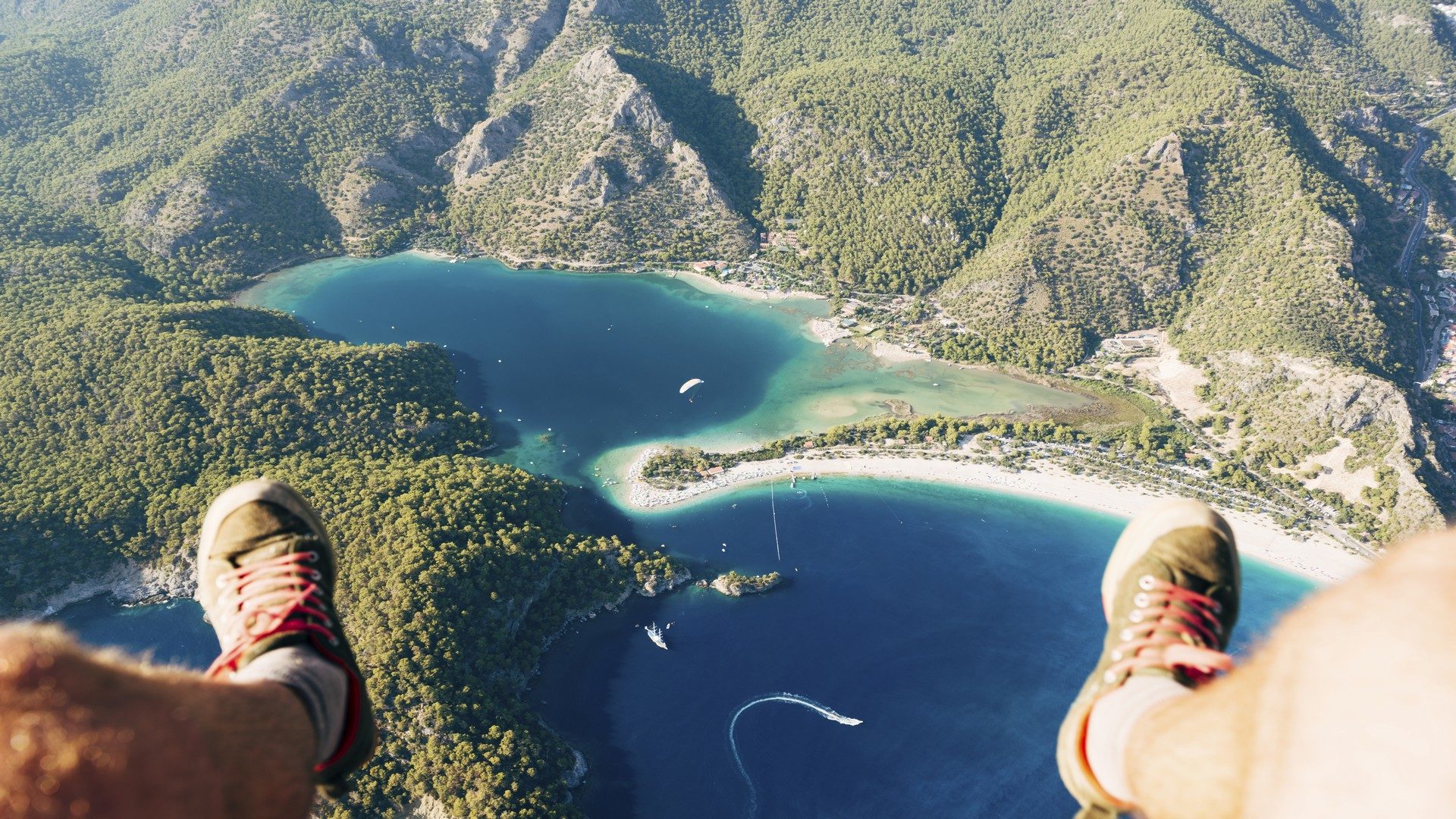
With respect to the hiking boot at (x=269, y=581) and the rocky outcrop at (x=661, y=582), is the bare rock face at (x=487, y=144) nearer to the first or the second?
the rocky outcrop at (x=661, y=582)

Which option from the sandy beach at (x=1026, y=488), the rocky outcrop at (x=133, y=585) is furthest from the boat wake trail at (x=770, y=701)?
the rocky outcrop at (x=133, y=585)

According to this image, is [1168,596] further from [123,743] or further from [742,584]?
[742,584]

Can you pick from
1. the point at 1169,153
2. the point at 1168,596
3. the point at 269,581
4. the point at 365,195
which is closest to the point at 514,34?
the point at 365,195

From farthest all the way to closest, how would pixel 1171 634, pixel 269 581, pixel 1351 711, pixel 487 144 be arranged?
pixel 487 144 → pixel 269 581 → pixel 1171 634 → pixel 1351 711

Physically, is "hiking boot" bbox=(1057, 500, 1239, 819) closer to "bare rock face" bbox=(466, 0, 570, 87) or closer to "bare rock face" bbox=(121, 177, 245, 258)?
"bare rock face" bbox=(121, 177, 245, 258)

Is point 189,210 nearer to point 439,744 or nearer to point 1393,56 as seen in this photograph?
point 439,744
